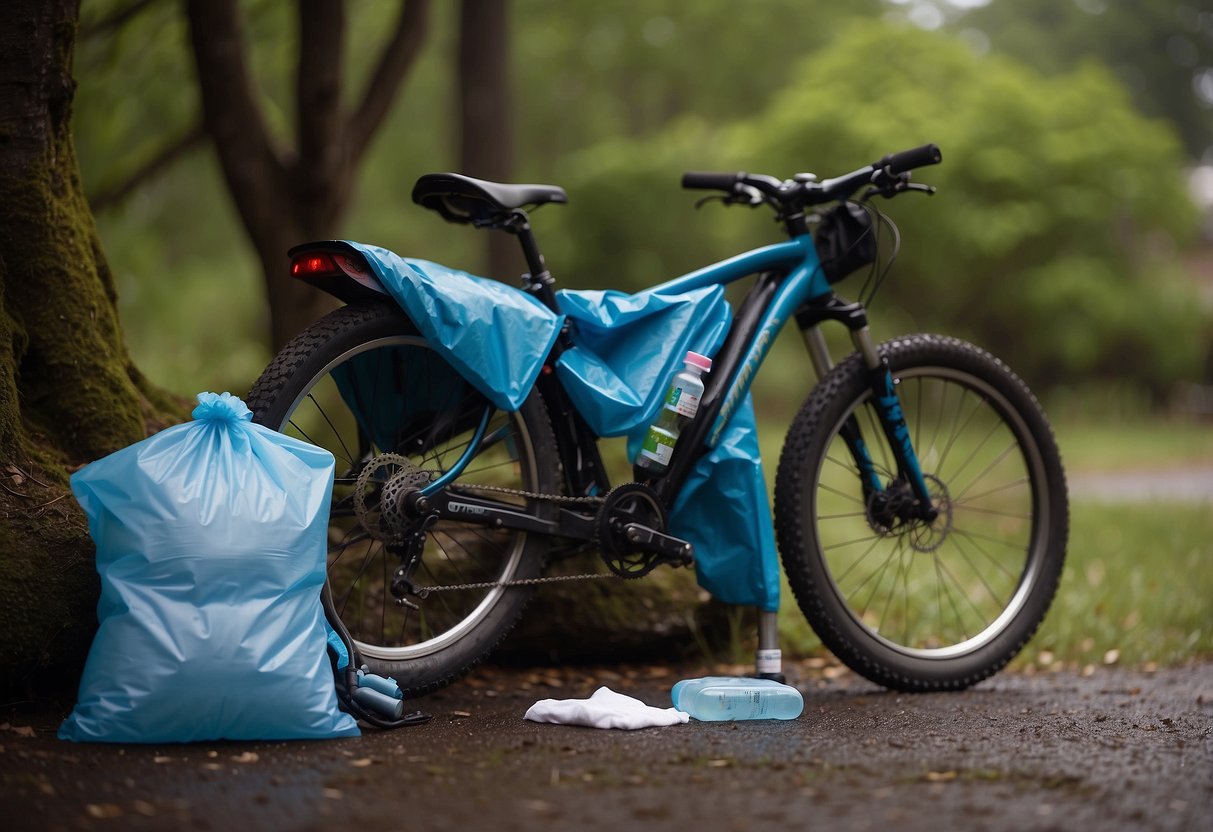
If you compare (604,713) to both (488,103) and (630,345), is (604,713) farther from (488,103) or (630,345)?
(488,103)

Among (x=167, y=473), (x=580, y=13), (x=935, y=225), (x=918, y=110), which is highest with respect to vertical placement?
(x=580, y=13)

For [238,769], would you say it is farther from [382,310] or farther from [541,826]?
[382,310]

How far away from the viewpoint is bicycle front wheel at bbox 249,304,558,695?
2.93m

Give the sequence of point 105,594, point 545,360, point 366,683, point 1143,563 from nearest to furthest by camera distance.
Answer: point 105,594 < point 366,683 < point 545,360 < point 1143,563

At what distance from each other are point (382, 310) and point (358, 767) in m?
1.10

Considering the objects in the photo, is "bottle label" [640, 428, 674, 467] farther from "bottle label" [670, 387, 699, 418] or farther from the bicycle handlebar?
the bicycle handlebar

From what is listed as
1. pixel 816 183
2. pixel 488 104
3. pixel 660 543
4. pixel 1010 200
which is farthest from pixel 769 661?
pixel 1010 200

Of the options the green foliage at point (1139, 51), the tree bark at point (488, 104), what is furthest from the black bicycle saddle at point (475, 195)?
the green foliage at point (1139, 51)

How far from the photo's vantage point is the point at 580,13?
2292 cm

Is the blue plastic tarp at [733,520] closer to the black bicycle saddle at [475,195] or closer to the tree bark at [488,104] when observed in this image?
the black bicycle saddle at [475,195]

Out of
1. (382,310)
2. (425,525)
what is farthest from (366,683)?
(382,310)

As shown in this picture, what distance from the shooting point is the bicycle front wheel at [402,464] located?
2.93 meters

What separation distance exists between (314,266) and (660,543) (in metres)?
1.14

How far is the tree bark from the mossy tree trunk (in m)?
3.49
